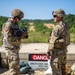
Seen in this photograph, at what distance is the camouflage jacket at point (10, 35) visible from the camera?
663cm

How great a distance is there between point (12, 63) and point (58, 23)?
4.66ft

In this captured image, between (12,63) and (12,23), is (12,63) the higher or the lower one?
the lower one

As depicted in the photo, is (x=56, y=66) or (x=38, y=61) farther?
(x=38, y=61)

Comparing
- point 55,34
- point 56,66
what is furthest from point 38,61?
point 55,34

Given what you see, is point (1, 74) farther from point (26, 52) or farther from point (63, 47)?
point (63, 47)

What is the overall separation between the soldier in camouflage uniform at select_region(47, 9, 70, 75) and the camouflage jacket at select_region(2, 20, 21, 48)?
0.82 metres

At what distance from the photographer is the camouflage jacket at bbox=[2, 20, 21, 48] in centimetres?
663

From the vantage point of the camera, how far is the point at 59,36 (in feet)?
21.5

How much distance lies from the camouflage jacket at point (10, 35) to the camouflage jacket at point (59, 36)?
0.82 m

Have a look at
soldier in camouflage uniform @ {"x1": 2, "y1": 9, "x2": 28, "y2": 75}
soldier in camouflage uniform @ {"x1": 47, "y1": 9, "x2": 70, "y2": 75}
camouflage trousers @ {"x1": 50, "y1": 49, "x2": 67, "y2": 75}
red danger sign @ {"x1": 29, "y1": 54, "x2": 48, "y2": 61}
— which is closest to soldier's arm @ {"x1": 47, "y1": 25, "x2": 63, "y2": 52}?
soldier in camouflage uniform @ {"x1": 47, "y1": 9, "x2": 70, "y2": 75}

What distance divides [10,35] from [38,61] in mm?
2849

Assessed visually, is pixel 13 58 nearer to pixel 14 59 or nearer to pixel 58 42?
pixel 14 59

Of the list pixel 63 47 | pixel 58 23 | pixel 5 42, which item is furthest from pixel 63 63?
pixel 5 42

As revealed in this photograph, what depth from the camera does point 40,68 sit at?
30.7 feet
